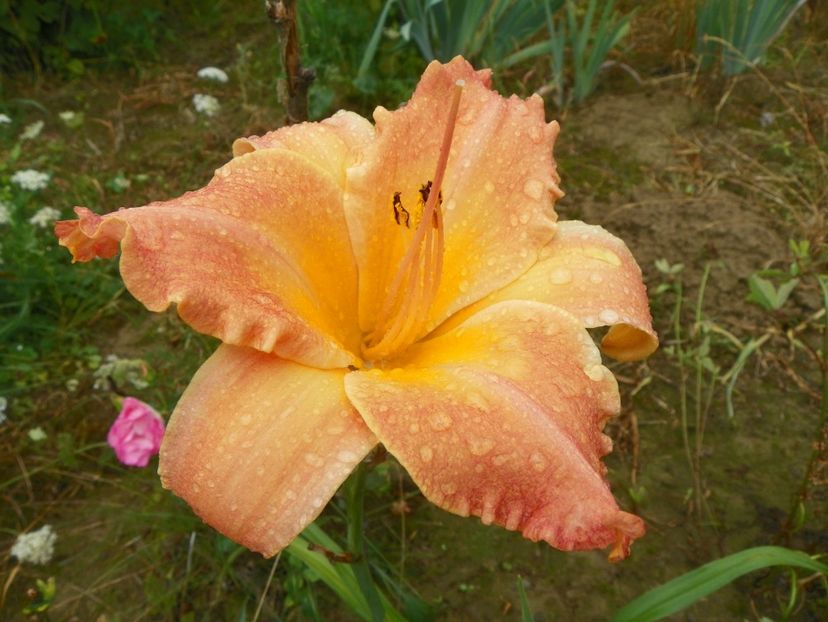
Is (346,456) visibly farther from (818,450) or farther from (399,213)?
(818,450)

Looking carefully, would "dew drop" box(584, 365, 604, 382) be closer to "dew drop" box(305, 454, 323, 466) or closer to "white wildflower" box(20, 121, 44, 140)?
"dew drop" box(305, 454, 323, 466)

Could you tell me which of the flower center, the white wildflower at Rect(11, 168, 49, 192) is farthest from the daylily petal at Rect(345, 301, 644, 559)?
the white wildflower at Rect(11, 168, 49, 192)

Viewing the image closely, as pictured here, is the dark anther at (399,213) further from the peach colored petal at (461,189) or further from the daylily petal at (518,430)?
the daylily petal at (518,430)

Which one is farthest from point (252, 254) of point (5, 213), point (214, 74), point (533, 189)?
point (214, 74)

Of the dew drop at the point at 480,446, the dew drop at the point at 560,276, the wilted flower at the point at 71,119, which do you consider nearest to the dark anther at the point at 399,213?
the dew drop at the point at 560,276

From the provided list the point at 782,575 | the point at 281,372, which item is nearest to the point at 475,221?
the point at 281,372

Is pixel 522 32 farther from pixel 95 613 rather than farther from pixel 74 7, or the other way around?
pixel 95 613
